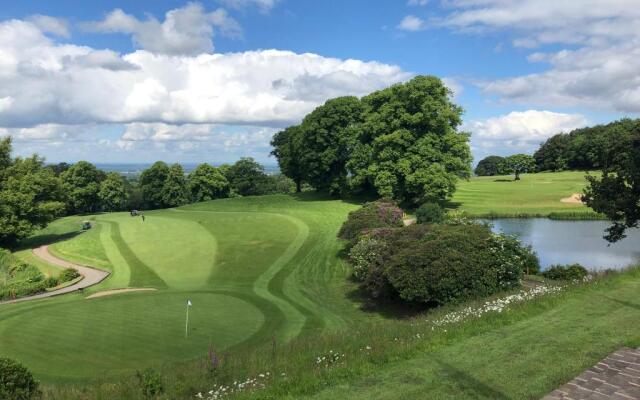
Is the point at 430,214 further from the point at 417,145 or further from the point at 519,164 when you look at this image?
the point at 519,164

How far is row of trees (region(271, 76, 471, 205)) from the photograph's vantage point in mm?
45594

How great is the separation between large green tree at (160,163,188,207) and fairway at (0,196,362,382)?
2925 cm

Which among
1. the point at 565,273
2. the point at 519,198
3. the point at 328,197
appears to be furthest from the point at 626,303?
the point at 328,197

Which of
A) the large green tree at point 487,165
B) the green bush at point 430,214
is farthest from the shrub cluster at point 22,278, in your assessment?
the large green tree at point 487,165

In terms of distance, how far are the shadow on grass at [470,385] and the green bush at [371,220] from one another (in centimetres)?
2107

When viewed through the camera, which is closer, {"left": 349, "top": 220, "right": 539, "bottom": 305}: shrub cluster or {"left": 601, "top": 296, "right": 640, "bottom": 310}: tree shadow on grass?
{"left": 601, "top": 296, "right": 640, "bottom": 310}: tree shadow on grass

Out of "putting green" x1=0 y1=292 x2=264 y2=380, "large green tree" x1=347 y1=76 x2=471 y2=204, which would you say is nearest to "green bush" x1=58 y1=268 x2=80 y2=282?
"putting green" x1=0 y1=292 x2=264 y2=380

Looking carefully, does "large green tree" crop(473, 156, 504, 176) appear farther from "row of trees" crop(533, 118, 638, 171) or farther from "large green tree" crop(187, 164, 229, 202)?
"large green tree" crop(187, 164, 229, 202)

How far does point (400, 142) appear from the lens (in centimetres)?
4656

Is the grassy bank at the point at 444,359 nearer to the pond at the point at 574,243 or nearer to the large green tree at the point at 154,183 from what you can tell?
the pond at the point at 574,243

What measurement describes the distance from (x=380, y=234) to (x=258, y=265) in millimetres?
10077

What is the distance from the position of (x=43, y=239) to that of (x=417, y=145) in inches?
1527

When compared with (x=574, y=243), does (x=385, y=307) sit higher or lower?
lower

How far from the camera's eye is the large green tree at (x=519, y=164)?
9050 cm
